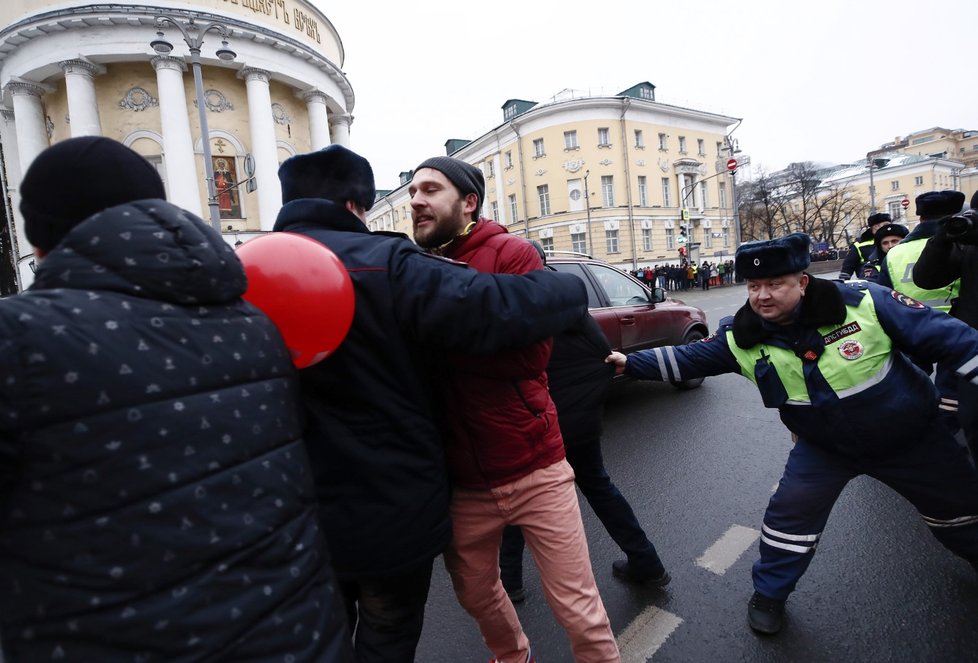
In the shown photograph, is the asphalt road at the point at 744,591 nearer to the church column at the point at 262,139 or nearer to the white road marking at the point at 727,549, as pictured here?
the white road marking at the point at 727,549

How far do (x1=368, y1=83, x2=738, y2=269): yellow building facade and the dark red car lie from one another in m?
30.5

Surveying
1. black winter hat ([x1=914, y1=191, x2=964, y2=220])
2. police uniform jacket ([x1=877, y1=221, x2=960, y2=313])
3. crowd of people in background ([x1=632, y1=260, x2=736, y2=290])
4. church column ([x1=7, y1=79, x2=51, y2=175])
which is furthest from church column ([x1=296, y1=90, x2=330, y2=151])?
black winter hat ([x1=914, y1=191, x2=964, y2=220])

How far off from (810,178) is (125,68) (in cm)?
5175

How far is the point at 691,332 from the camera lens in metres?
7.40

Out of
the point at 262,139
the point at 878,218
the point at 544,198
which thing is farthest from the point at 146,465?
the point at 544,198

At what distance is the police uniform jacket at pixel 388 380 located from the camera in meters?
1.44

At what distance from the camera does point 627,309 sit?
636cm

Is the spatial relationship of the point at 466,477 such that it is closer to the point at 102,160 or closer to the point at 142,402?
the point at 142,402

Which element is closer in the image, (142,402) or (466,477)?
(142,402)

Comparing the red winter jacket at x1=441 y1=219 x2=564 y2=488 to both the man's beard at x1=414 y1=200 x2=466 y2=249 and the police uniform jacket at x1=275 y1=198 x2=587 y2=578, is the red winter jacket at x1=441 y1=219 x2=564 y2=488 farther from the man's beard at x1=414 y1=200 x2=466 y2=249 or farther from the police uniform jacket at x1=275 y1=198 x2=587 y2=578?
the police uniform jacket at x1=275 y1=198 x2=587 y2=578

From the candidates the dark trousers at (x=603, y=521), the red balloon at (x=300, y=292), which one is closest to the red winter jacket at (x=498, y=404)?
the red balloon at (x=300, y=292)

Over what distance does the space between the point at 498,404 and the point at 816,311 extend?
1602 mm

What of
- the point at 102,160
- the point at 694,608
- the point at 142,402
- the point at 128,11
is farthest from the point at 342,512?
the point at 128,11

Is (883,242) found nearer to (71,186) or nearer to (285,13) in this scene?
(71,186)
